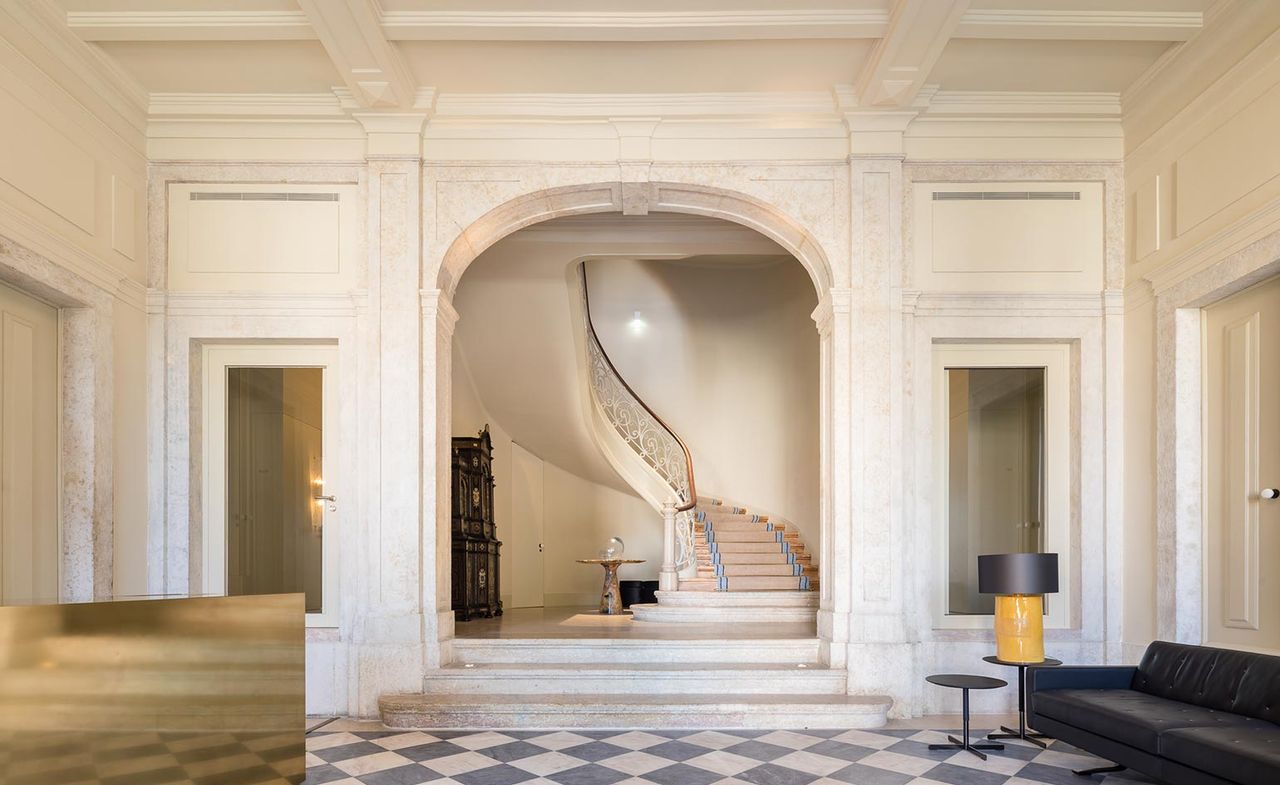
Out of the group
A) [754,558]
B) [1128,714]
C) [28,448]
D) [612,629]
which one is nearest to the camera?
[1128,714]

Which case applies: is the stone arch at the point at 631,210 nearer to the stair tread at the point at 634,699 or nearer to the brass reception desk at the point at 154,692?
the stair tread at the point at 634,699

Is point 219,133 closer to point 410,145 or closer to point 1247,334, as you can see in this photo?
point 410,145

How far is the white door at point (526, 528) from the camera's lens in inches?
501

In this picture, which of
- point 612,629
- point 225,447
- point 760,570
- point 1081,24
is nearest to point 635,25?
point 1081,24

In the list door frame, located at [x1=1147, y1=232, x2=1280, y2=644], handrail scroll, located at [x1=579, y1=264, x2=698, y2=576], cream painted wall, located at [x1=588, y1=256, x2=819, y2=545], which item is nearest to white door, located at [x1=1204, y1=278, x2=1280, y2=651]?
door frame, located at [x1=1147, y1=232, x2=1280, y2=644]

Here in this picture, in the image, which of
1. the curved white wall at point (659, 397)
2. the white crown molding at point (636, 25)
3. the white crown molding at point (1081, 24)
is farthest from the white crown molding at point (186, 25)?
the curved white wall at point (659, 397)

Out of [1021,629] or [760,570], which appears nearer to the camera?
[1021,629]

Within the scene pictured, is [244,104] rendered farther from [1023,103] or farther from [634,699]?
[1023,103]

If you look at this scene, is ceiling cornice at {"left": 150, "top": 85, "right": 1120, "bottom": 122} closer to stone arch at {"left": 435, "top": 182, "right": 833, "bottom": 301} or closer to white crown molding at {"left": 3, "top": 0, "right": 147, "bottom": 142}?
white crown molding at {"left": 3, "top": 0, "right": 147, "bottom": 142}

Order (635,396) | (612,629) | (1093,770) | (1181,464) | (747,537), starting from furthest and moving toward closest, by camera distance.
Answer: (635,396), (747,537), (612,629), (1181,464), (1093,770)

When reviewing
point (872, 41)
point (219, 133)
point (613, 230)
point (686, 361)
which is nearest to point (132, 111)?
point (219, 133)

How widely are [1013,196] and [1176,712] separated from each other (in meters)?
3.44

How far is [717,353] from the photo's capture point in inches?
498

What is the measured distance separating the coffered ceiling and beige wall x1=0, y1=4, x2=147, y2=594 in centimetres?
25
